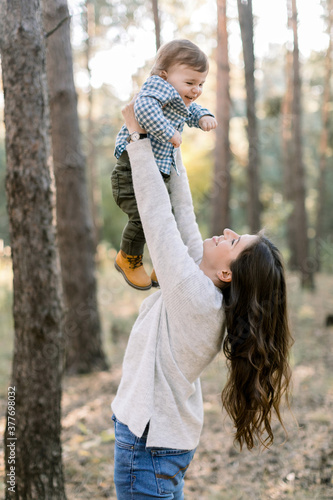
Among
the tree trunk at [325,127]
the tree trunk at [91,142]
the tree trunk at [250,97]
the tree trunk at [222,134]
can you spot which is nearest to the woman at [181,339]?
the tree trunk at [250,97]

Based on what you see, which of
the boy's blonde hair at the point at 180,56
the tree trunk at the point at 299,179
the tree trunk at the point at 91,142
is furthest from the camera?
the tree trunk at the point at 91,142

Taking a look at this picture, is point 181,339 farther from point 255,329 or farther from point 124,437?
point 124,437

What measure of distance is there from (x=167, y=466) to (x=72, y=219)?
4.47m

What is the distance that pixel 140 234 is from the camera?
2.12m

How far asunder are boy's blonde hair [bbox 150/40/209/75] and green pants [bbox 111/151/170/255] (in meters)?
0.40

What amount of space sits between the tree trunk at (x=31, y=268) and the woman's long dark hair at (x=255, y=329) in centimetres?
118

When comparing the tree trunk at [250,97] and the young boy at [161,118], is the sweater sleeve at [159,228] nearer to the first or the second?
the young boy at [161,118]

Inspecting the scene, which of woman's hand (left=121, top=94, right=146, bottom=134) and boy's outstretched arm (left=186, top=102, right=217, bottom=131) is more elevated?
boy's outstretched arm (left=186, top=102, right=217, bottom=131)

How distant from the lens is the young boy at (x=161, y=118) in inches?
69.9

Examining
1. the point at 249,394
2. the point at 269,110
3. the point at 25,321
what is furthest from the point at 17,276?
the point at 269,110

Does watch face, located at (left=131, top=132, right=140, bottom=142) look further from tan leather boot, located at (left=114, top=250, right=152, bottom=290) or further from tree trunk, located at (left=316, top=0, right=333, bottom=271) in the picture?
tree trunk, located at (left=316, top=0, right=333, bottom=271)

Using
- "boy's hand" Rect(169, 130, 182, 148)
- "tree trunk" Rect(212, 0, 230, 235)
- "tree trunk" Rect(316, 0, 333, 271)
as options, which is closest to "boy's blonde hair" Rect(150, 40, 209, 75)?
"boy's hand" Rect(169, 130, 182, 148)

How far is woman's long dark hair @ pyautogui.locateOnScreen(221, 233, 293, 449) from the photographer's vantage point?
1.82 m

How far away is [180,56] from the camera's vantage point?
1.90m
